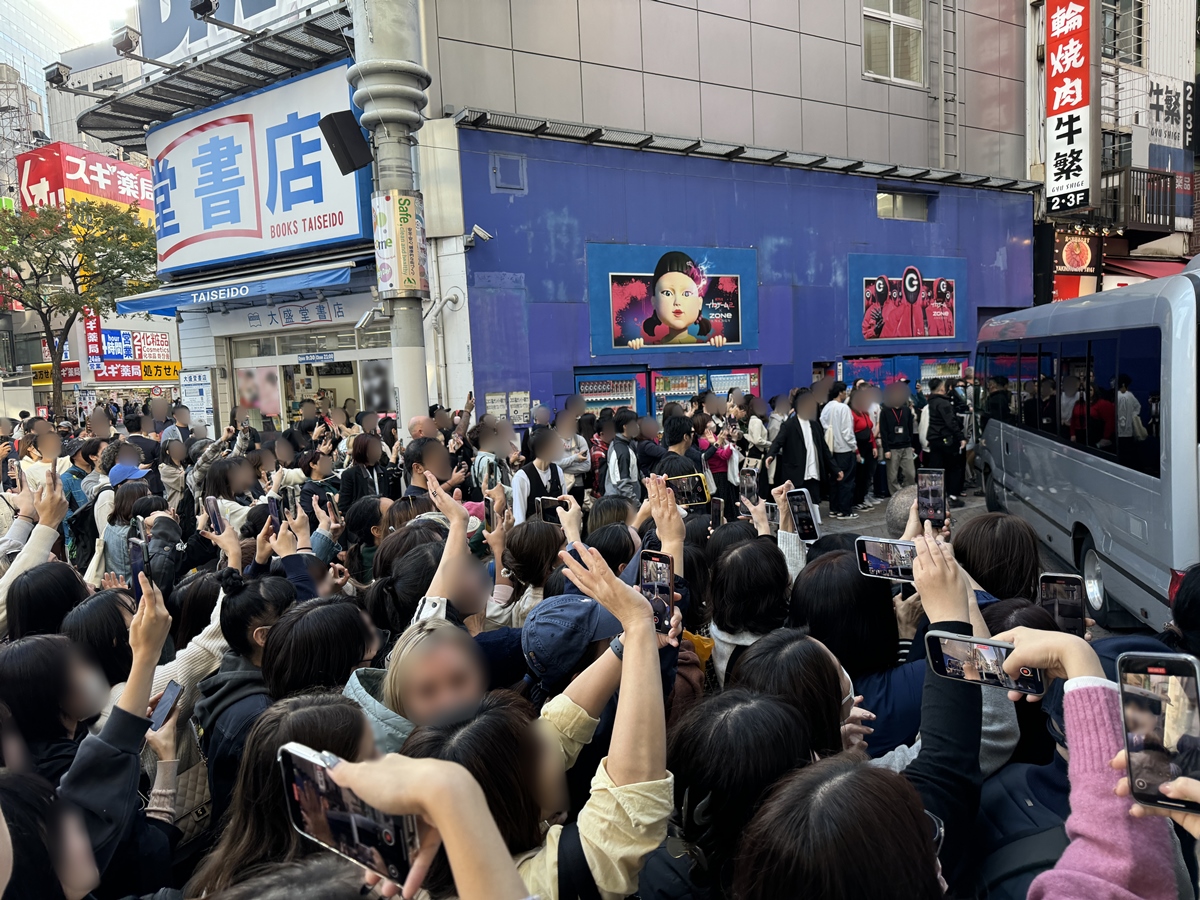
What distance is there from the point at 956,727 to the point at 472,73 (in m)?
12.5

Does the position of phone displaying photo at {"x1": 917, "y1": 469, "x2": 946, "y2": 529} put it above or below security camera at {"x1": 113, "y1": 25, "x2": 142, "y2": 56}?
below

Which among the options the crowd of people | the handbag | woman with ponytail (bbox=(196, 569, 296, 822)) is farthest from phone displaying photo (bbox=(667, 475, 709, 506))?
the handbag

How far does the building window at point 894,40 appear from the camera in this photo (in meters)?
16.2

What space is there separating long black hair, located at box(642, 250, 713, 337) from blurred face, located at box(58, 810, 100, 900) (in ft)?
40.6

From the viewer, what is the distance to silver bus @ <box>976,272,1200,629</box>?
196 inches

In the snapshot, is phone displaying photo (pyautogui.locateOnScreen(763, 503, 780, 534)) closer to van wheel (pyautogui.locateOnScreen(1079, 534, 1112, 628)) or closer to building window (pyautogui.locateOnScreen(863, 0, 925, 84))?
van wheel (pyautogui.locateOnScreen(1079, 534, 1112, 628))

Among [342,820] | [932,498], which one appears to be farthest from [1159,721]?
[932,498]

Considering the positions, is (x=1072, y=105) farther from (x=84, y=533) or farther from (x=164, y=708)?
(x=164, y=708)

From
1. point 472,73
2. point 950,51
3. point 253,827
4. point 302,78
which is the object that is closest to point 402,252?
point 472,73

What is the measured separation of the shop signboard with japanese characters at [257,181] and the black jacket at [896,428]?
8534 millimetres

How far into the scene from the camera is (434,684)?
206 cm

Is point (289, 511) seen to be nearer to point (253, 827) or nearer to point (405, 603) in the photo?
point (405, 603)

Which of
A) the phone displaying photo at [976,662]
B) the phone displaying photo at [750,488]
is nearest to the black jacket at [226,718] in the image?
the phone displaying photo at [976,662]

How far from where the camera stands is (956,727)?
5.64 ft
